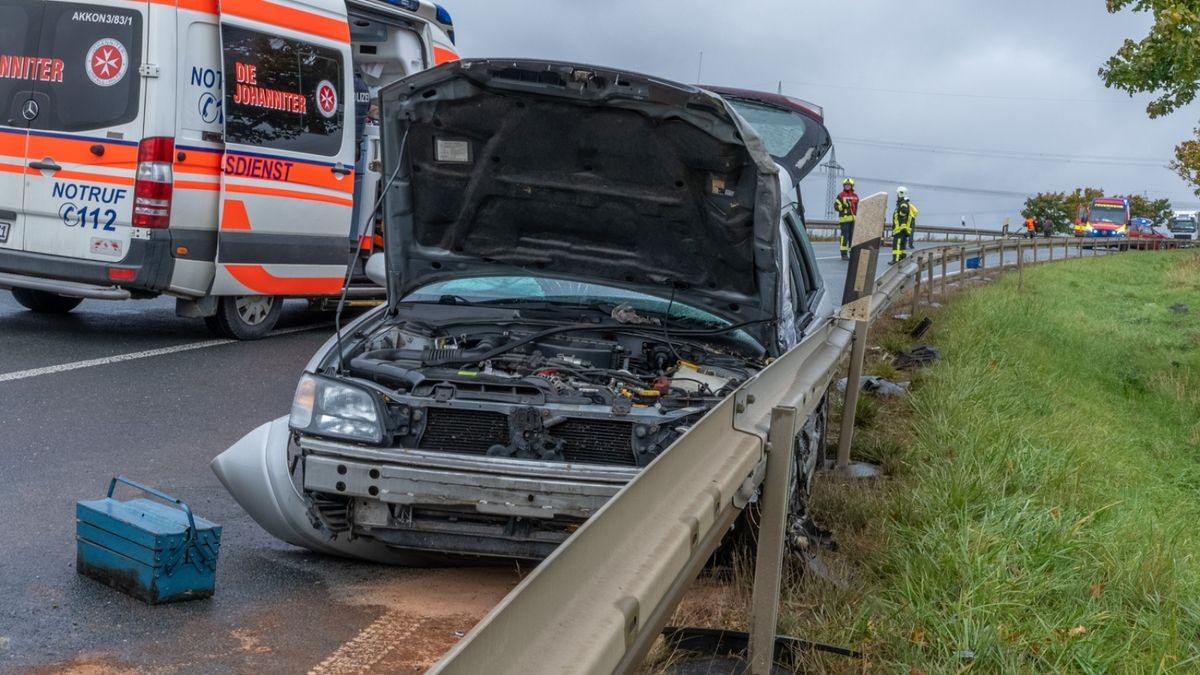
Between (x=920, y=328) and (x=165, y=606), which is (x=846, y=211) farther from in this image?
(x=165, y=606)

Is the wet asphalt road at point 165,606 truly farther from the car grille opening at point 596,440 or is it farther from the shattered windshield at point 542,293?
the shattered windshield at point 542,293

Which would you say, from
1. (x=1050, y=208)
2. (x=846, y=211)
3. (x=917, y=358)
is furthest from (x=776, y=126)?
(x=1050, y=208)

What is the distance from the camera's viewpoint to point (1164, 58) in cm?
1411

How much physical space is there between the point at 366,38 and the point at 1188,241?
150 ft

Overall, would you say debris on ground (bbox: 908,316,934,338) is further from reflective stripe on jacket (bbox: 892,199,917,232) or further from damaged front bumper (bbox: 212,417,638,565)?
reflective stripe on jacket (bbox: 892,199,917,232)

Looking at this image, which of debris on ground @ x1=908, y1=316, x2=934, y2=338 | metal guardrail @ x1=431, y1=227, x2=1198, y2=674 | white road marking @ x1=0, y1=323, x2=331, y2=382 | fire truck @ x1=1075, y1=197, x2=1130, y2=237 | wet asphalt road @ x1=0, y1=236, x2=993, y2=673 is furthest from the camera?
fire truck @ x1=1075, y1=197, x2=1130, y2=237

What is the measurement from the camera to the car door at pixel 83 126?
9.80 meters

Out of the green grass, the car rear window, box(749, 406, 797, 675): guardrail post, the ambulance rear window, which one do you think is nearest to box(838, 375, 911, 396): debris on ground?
the green grass

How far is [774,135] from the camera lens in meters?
7.17

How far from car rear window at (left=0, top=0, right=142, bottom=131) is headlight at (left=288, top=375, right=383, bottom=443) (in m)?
5.58

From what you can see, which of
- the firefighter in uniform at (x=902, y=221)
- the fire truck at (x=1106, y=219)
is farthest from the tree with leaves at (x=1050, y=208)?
the firefighter in uniform at (x=902, y=221)

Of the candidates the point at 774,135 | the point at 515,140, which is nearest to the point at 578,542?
the point at 515,140

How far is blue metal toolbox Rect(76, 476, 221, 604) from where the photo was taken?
15.2 feet

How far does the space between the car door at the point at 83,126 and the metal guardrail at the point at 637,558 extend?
718cm
